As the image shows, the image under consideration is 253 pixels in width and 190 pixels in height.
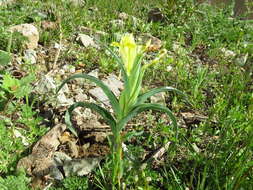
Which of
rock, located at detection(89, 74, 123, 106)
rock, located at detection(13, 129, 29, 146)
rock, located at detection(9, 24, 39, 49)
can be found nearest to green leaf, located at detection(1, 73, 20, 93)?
rock, located at detection(13, 129, 29, 146)

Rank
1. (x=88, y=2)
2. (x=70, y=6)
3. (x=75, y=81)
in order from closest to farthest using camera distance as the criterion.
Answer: (x=75, y=81)
(x=70, y=6)
(x=88, y=2)

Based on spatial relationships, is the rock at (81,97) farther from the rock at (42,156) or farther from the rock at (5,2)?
the rock at (5,2)

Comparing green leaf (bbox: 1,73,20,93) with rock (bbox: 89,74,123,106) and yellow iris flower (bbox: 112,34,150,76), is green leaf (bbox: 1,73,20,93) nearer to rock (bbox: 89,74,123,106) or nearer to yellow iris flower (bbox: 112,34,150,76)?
rock (bbox: 89,74,123,106)

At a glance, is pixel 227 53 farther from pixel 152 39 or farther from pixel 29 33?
pixel 29 33

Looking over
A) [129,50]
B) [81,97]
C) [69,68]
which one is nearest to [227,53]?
[69,68]

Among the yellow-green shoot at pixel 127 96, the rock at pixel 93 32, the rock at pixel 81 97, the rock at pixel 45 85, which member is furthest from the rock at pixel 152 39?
the yellow-green shoot at pixel 127 96

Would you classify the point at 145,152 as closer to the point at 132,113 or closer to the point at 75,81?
the point at 132,113

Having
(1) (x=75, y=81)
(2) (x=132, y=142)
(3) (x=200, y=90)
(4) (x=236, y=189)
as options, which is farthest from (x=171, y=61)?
(4) (x=236, y=189)
